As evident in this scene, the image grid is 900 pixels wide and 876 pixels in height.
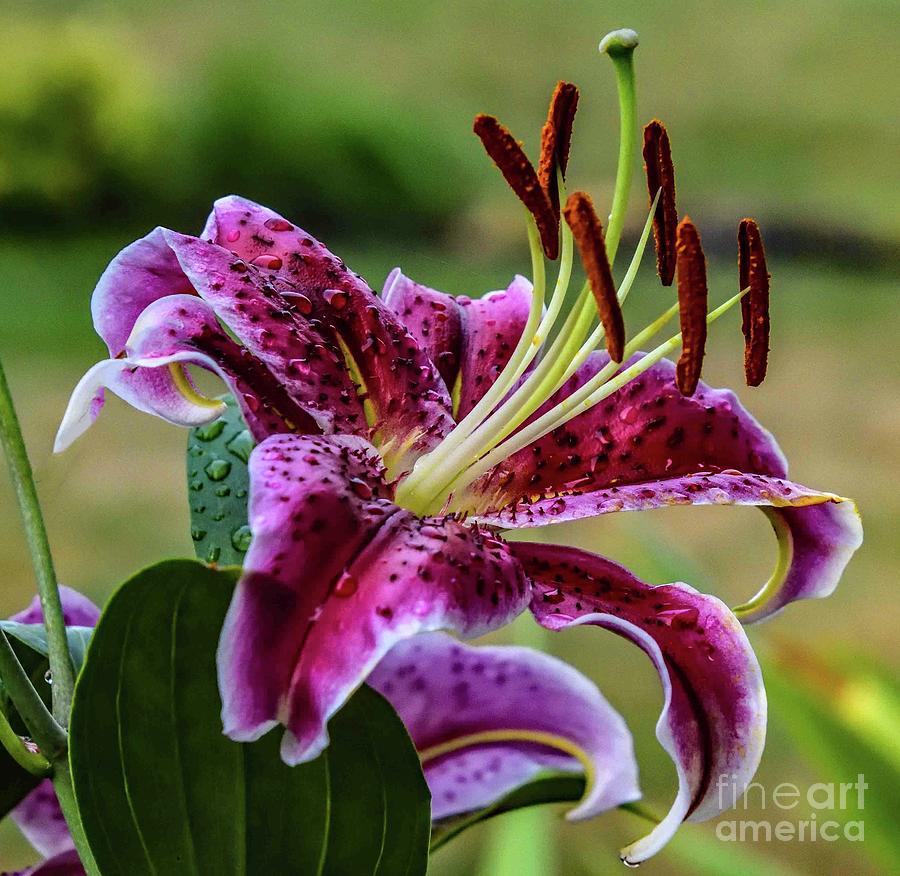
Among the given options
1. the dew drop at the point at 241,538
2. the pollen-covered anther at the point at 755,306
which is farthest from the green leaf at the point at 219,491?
the pollen-covered anther at the point at 755,306

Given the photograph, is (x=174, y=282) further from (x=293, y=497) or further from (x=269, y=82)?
(x=269, y=82)

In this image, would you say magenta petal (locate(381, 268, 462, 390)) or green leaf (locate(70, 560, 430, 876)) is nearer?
green leaf (locate(70, 560, 430, 876))

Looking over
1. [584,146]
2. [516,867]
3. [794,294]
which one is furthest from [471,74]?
[516,867]

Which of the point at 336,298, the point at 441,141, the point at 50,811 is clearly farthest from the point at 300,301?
the point at 441,141

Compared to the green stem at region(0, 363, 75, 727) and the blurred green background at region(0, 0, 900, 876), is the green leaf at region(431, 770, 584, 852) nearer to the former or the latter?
the green stem at region(0, 363, 75, 727)

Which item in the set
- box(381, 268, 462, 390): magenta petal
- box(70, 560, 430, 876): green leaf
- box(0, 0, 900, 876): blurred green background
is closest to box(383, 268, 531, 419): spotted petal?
box(381, 268, 462, 390): magenta petal

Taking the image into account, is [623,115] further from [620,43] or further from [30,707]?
[30,707]

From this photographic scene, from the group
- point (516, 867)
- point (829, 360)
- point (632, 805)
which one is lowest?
Result: point (829, 360)

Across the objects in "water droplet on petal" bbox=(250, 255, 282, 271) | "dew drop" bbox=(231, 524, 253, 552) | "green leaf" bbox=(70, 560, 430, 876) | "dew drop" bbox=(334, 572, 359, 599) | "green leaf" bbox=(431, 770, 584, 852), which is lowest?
"green leaf" bbox=(431, 770, 584, 852)
